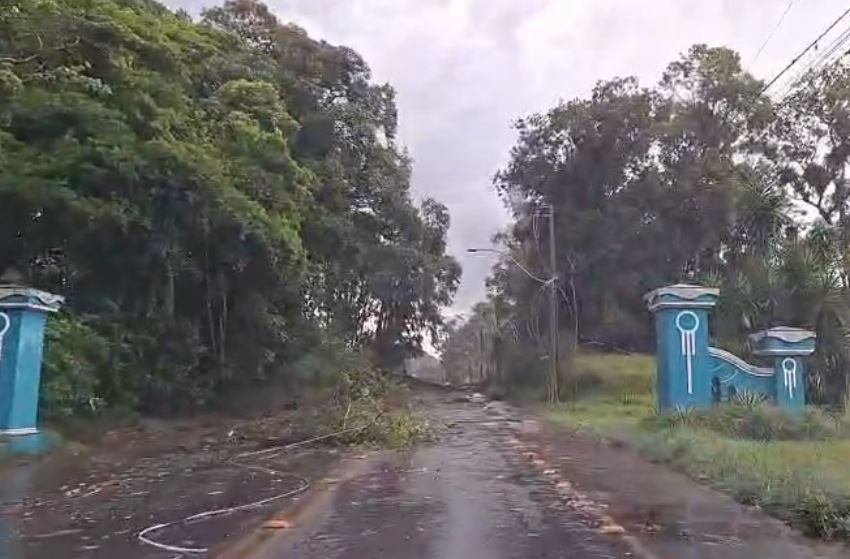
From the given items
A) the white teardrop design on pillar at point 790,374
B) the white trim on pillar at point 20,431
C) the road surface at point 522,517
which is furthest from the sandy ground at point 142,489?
the white teardrop design on pillar at point 790,374

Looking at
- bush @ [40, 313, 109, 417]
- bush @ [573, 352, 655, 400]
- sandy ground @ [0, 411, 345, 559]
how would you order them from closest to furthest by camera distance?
sandy ground @ [0, 411, 345, 559]
bush @ [40, 313, 109, 417]
bush @ [573, 352, 655, 400]

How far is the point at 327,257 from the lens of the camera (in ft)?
120

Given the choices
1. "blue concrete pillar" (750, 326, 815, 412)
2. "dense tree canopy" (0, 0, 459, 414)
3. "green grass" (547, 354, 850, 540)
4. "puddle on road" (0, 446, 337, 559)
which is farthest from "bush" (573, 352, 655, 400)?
"puddle on road" (0, 446, 337, 559)

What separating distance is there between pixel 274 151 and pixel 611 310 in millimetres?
22721

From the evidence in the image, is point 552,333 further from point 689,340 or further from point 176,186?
point 176,186

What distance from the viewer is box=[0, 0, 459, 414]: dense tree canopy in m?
19.7

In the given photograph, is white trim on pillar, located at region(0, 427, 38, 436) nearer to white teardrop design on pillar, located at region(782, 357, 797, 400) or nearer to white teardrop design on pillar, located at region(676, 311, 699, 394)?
white teardrop design on pillar, located at region(676, 311, 699, 394)

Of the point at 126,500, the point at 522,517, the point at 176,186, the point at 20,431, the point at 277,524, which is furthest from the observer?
the point at 176,186

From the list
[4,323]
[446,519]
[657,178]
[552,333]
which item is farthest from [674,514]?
[657,178]

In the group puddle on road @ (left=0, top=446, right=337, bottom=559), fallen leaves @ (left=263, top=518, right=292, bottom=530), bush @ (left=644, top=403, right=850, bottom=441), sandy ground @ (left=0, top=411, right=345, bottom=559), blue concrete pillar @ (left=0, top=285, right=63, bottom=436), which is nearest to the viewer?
puddle on road @ (left=0, top=446, right=337, bottom=559)

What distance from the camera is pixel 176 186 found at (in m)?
22.5

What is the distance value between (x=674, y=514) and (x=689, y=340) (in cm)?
1191

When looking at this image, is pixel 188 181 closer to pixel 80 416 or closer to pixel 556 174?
pixel 80 416

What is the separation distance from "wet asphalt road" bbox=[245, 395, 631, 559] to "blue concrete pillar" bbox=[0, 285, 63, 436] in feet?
21.9
